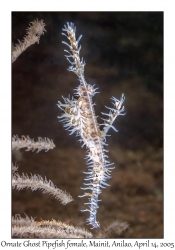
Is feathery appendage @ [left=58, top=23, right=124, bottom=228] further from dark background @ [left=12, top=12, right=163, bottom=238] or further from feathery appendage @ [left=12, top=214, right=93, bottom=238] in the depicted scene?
feathery appendage @ [left=12, top=214, right=93, bottom=238]

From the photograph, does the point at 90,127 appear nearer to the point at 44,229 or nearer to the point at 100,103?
the point at 100,103

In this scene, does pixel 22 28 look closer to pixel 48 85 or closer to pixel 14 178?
pixel 48 85

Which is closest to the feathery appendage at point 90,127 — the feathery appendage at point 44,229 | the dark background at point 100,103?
the dark background at point 100,103

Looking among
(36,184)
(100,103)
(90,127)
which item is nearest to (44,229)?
(36,184)

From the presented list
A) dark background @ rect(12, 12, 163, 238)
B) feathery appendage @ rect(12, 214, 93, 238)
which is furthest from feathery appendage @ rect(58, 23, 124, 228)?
feathery appendage @ rect(12, 214, 93, 238)
